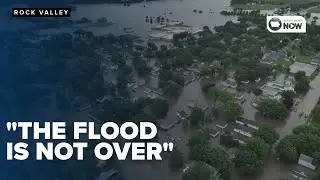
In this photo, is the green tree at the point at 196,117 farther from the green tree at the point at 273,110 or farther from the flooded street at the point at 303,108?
the flooded street at the point at 303,108

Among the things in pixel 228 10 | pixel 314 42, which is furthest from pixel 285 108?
pixel 228 10

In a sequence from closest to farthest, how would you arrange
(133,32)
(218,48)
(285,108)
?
(285,108) < (218,48) < (133,32)

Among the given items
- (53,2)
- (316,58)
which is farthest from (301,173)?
(53,2)

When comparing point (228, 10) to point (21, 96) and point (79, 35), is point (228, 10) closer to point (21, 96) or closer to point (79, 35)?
point (79, 35)

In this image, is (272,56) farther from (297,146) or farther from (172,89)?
(297,146)

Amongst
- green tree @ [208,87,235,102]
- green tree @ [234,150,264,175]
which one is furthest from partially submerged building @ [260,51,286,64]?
green tree @ [234,150,264,175]
